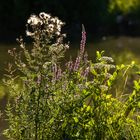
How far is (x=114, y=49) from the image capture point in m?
33.9

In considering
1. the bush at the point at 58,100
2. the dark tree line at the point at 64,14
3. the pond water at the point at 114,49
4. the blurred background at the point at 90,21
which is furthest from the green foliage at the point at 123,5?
the bush at the point at 58,100

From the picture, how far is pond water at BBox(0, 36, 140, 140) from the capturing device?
27.9 metres

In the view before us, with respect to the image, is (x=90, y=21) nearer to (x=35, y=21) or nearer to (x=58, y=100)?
(x=58, y=100)

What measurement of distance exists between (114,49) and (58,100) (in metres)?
27.4

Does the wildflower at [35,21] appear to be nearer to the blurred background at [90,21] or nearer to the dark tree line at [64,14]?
the blurred background at [90,21]

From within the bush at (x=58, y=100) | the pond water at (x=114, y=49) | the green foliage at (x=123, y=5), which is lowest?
the bush at (x=58, y=100)

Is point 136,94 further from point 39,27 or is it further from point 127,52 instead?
point 127,52

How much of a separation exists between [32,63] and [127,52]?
2668cm

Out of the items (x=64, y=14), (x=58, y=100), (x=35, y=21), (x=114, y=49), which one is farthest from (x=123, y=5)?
(x=35, y=21)

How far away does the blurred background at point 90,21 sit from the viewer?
115 feet

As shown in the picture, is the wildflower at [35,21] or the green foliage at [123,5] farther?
the green foliage at [123,5]

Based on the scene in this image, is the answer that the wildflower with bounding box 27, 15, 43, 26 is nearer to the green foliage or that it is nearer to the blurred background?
the blurred background

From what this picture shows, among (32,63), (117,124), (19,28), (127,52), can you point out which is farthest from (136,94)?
(19,28)

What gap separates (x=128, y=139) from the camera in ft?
22.5
